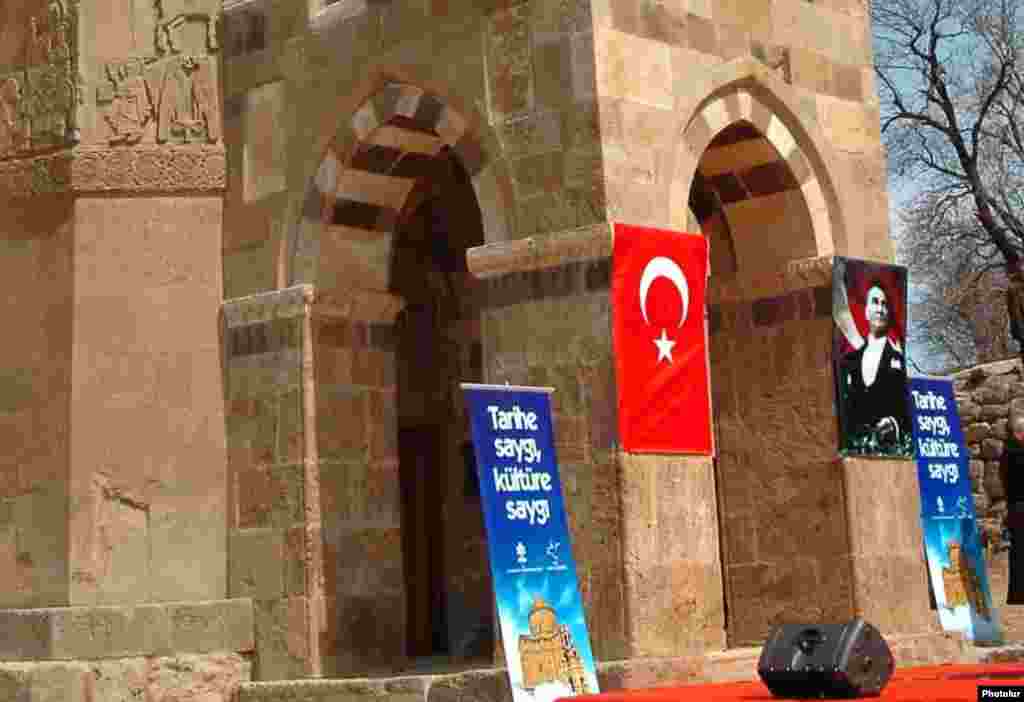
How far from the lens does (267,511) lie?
421 inches

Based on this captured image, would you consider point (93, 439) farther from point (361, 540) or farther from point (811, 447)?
point (811, 447)

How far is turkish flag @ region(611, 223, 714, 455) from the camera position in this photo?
9141mm

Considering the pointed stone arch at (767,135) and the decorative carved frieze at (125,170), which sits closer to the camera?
the pointed stone arch at (767,135)

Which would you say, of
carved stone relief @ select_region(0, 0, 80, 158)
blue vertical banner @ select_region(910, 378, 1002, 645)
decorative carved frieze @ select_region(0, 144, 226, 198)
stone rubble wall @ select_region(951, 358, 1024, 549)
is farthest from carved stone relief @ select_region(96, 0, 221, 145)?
stone rubble wall @ select_region(951, 358, 1024, 549)

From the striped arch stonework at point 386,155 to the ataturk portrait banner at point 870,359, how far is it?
104 inches

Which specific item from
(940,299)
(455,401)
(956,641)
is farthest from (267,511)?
(940,299)

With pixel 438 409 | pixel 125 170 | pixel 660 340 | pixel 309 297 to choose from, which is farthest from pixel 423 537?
pixel 660 340

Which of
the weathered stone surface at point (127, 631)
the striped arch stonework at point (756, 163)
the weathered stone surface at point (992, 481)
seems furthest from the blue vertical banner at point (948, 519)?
the weathered stone surface at point (992, 481)

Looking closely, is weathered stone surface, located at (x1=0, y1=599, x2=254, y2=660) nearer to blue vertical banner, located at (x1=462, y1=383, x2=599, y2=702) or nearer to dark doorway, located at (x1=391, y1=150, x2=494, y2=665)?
dark doorway, located at (x1=391, y1=150, x2=494, y2=665)

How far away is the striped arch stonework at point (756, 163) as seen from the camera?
34.2ft

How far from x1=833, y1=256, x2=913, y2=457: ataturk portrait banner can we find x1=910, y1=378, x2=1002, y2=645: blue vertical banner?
395 mm

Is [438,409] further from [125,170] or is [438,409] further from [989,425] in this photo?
[989,425]

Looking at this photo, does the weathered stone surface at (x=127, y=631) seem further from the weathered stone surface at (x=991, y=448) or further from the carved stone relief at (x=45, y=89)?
the weathered stone surface at (x=991, y=448)

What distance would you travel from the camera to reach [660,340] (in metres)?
9.34
